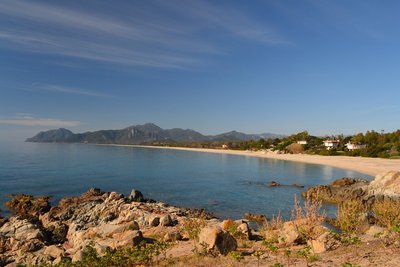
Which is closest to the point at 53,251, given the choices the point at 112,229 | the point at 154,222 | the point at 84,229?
the point at 112,229

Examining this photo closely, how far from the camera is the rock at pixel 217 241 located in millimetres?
12141

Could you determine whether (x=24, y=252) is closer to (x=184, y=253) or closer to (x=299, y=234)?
(x=184, y=253)

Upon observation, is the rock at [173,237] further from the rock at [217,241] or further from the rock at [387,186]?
the rock at [387,186]

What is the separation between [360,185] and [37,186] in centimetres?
4686

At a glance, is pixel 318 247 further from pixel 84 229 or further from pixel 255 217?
pixel 255 217

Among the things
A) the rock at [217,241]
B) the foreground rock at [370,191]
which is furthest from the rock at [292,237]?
the foreground rock at [370,191]

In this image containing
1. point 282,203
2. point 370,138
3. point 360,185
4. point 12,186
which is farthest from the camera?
point 370,138

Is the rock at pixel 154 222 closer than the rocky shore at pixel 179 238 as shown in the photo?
No

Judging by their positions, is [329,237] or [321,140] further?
[321,140]

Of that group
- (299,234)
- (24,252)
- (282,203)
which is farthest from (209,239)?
(282,203)

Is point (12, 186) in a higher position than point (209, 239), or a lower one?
lower

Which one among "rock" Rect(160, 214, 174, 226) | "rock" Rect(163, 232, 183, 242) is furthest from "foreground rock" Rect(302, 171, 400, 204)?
"rock" Rect(163, 232, 183, 242)

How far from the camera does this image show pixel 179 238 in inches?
658

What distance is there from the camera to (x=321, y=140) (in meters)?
151
